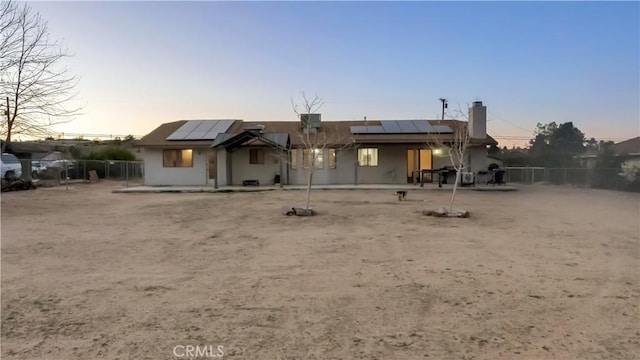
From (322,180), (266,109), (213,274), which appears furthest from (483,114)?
(213,274)

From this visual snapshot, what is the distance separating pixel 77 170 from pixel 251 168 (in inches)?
568

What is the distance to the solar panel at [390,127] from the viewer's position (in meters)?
23.6

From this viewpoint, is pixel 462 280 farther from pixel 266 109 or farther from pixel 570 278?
pixel 266 109

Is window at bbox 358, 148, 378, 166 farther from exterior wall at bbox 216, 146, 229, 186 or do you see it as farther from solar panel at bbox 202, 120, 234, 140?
solar panel at bbox 202, 120, 234, 140

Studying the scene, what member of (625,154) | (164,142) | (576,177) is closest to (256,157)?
(164,142)

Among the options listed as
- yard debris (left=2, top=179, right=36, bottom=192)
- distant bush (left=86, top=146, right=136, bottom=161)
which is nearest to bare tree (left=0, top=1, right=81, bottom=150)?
yard debris (left=2, top=179, right=36, bottom=192)

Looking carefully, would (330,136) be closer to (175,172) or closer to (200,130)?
(200,130)

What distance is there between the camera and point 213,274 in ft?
18.7

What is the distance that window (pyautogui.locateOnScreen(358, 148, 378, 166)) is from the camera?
76.3ft

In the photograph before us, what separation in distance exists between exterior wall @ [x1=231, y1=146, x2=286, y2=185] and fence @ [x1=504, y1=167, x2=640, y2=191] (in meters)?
14.5

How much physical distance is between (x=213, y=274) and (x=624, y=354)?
14.8ft

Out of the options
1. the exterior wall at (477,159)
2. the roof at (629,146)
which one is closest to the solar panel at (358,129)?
the exterior wall at (477,159)

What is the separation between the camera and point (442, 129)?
23.5 meters

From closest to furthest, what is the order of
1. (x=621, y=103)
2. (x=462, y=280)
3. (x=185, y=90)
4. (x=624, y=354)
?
(x=624, y=354) < (x=462, y=280) < (x=185, y=90) < (x=621, y=103)
